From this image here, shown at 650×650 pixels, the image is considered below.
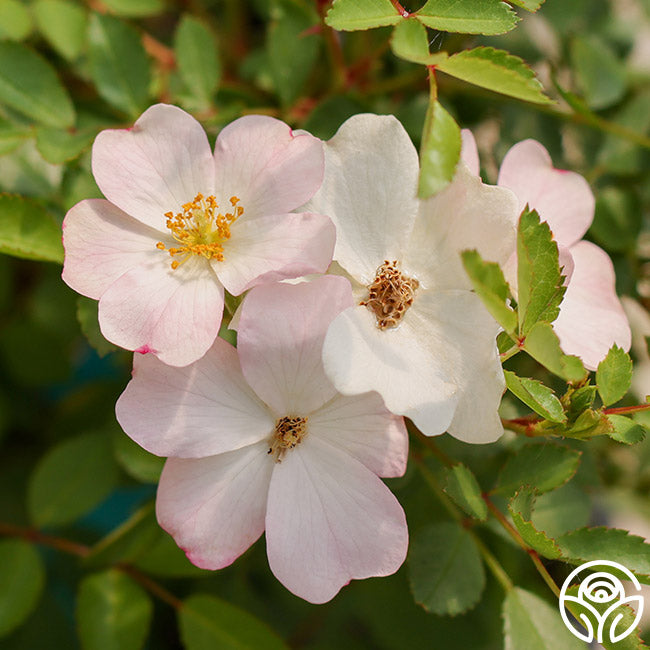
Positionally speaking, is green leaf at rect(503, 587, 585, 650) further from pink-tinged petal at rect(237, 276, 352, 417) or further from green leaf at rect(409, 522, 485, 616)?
pink-tinged petal at rect(237, 276, 352, 417)

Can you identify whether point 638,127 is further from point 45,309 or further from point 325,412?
point 45,309

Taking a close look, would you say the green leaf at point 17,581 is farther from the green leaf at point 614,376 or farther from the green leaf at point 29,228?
the green leaf at point 614,376

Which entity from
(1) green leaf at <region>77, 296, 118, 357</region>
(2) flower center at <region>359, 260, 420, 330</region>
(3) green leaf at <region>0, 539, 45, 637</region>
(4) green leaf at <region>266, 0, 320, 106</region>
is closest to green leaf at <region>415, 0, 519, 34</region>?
(2) flower center at <region>359, 260, 420, 330</region>

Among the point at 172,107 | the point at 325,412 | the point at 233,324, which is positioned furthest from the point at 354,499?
the point at 172,107

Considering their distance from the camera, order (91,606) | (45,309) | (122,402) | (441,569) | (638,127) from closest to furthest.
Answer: (122,402) < (441,569) < (91,606) < (638,127) < (45,309)

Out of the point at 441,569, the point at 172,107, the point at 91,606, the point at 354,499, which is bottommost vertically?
the point at 91,606

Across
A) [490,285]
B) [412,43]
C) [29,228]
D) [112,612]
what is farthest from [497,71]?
[112,612]

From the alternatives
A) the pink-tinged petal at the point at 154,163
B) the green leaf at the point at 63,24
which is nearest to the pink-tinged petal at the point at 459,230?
the pink-tinged petal at the point at 154,163

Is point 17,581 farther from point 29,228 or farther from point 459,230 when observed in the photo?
point 459,230
